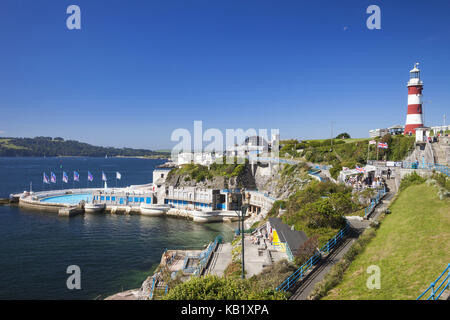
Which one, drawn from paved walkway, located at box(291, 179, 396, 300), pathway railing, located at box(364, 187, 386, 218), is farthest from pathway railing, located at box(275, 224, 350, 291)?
pathway railing, located at box(364, 187, 386, 218)

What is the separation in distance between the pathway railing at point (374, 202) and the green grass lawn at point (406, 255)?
451cm

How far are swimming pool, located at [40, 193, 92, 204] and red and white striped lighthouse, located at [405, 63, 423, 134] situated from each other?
6916 cm

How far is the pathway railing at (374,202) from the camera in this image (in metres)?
24.4

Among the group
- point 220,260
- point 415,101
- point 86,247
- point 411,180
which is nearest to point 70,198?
point 86,247

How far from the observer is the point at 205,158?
277 ft

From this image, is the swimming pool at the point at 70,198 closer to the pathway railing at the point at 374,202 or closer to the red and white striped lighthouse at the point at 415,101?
the pathway railing at the point at 374,202

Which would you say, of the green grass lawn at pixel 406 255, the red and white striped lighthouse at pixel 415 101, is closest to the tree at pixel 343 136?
the red and white striped lighthouse at pixel 415 101

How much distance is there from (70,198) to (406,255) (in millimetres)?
70057

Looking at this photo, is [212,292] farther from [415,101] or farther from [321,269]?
[415,101]

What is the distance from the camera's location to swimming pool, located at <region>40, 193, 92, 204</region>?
200 feet

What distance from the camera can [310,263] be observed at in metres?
15.8
